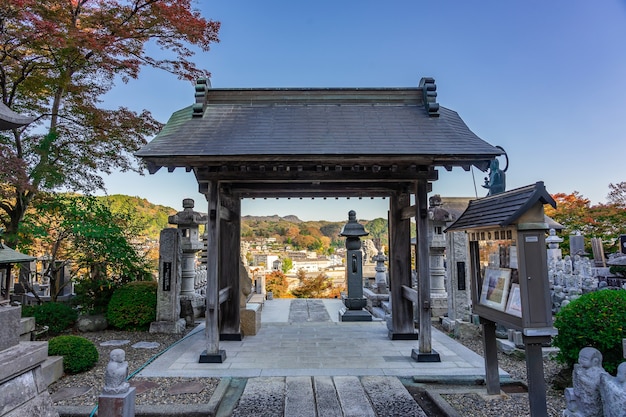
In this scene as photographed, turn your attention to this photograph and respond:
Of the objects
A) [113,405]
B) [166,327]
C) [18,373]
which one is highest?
[18,373]

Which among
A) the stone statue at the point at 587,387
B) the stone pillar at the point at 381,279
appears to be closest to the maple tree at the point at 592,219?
the stone pillar at the point at 381,279

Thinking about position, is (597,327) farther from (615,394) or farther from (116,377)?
(116,377)

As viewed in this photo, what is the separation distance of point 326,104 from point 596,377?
5.58 metres

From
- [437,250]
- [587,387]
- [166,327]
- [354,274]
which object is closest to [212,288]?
[166,327]

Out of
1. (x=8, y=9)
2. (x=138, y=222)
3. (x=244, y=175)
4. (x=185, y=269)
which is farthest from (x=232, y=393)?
(x=8, y=9)

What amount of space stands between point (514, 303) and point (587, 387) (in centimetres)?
86

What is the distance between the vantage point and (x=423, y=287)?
5539mm

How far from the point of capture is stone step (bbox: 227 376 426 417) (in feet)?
12.7

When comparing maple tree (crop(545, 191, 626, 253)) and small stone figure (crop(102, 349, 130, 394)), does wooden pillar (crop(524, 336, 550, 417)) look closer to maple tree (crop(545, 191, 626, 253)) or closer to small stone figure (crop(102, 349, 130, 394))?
small stone figure (crop(102, 349, 130, 394))

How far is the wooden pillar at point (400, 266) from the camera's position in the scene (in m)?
6.95

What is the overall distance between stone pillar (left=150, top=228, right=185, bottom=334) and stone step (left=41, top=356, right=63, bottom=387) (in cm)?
270

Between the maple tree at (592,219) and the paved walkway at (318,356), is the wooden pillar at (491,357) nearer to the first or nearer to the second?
the paved walkway at (318,356)

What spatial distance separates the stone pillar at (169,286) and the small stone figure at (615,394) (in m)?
7.39

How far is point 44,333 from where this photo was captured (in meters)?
7.10
